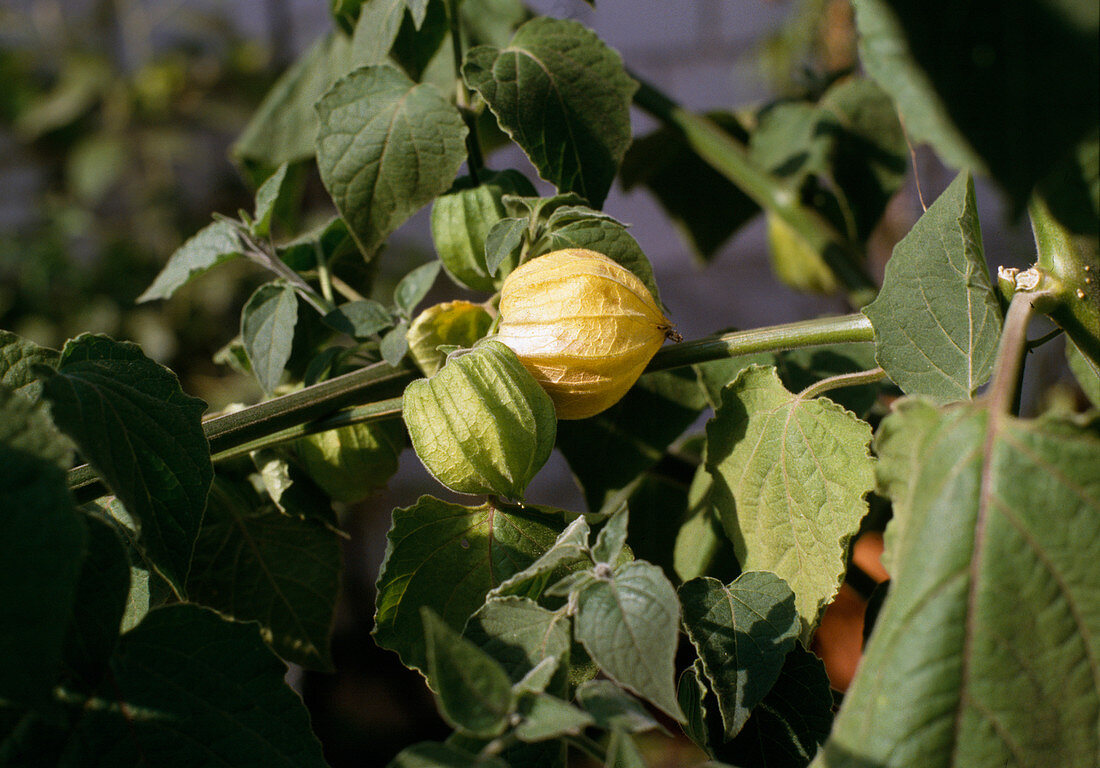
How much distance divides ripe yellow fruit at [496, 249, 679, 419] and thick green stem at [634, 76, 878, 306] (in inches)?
11.9

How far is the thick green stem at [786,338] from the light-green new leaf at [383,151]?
16 centimetres

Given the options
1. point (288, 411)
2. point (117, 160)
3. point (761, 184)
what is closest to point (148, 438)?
point (288, 411)

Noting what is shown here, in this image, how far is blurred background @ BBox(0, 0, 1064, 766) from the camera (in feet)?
5.78

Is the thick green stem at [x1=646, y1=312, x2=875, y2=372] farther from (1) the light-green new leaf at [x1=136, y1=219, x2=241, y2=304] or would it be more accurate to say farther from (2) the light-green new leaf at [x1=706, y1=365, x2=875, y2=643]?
(1) the light-green new leaf at [x1=136, y1=219, x2=241, y2=304]

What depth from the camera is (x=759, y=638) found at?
334 millimetres

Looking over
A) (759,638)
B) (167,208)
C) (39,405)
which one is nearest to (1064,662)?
(759,638)

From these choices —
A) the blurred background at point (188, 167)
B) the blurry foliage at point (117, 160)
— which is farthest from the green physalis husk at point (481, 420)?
the blurry foliage at point (117, 160)

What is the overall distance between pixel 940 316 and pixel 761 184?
1.03ft

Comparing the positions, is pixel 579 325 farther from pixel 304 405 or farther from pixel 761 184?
pixel 761 184

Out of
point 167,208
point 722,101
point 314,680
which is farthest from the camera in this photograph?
point 722,101

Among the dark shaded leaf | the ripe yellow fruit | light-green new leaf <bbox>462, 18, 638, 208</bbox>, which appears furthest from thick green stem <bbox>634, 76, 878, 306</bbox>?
the dark shaded leaf

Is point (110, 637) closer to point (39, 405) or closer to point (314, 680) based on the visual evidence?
point (39, 405)

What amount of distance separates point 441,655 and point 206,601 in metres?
0.29

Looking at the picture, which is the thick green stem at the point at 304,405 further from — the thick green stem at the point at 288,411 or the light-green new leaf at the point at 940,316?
the light-green new leaf at the point at 940,316
